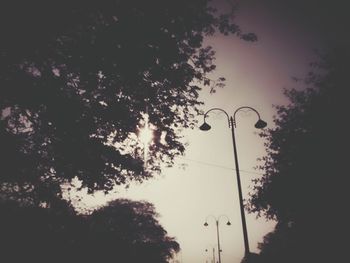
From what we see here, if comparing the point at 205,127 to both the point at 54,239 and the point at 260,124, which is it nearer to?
the point at 260,124

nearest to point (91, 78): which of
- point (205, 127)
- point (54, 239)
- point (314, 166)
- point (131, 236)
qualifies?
point (205, 127)

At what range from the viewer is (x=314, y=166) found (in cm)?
2316

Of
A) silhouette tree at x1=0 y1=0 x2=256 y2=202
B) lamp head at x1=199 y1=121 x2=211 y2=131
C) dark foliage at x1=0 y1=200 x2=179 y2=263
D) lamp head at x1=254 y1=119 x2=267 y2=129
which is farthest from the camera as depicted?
lamp head at x1=254 y1=119 x2=267 y2=129

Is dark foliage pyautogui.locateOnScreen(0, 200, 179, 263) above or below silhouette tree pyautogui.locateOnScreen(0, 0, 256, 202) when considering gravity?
below

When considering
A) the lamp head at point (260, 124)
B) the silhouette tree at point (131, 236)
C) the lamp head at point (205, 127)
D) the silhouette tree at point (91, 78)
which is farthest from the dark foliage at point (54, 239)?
the lamp head at point (260, 124)

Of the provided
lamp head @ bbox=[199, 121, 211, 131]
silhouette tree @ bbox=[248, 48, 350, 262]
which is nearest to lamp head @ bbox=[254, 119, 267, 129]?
lamp head @ bbox=[199, 121, 211, 131]

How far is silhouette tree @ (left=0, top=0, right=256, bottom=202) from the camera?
9.06 m

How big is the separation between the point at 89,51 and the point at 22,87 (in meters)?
2.57

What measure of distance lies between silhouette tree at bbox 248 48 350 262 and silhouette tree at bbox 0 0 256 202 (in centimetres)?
1369

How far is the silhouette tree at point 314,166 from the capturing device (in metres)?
22.0

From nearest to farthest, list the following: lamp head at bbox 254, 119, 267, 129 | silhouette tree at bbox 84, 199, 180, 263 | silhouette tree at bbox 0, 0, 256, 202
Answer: silhouette tree at bbox 0, 0, 256, 202, lamp head at bbox 254, 119, 267, 129, silhouette tree at bbox 84, 199, 180, 263

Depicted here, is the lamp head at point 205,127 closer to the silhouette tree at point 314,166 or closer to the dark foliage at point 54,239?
the dark foliage at point 54,239

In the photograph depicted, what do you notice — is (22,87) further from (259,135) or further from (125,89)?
(259,135)

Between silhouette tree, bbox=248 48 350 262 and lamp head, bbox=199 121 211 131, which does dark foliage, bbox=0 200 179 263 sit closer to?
lamp head, bbox=199 121 211 131
